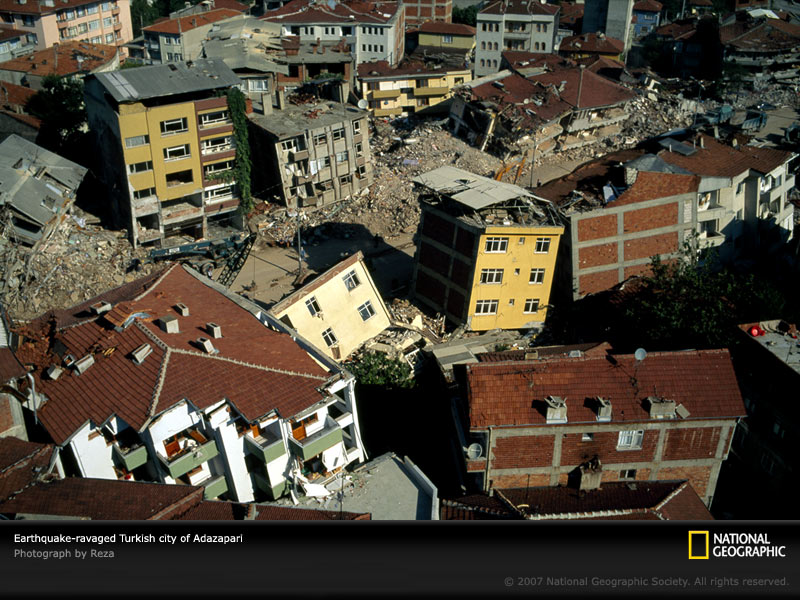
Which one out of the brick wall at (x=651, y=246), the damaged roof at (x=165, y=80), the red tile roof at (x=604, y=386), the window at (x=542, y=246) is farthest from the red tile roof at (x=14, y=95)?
the red tile roof at (x=604, y=386)

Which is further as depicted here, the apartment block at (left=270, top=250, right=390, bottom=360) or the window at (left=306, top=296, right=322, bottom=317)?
the window at (left=306, top=296, right=322, bottom=317)

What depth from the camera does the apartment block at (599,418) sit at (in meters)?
24.2

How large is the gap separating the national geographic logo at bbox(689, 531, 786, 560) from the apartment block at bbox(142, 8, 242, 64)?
77270 mm

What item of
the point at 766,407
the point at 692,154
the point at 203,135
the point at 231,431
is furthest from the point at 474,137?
the point at 231,431

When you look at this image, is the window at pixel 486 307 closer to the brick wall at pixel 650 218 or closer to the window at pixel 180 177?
the brick wall at pixel 650 218

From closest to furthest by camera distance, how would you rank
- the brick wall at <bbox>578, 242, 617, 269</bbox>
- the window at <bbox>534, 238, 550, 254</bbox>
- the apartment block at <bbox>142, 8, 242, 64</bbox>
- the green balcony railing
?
the green balcony railing → the window at <bbox>534, 238, 550, 254</bbox> → the brick wall at <bbox>578, 242, 617, 269</bbox> → the apartment block at <bbox>142, 8, 242, 64</bbox>

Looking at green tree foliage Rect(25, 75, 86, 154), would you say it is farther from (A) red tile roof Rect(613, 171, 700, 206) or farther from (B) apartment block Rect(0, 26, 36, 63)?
(A) red tile roof Rect(613, 171, 700, 206)

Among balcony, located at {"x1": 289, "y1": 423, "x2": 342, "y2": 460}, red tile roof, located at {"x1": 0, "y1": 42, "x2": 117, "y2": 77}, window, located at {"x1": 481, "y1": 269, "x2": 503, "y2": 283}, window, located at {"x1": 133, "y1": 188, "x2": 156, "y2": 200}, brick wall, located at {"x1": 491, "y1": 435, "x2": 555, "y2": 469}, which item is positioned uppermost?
red tile roof, located at {"x1": 0, "y1": 42, "x2": 117, "y2": 77}

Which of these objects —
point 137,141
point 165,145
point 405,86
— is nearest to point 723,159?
point 405,86

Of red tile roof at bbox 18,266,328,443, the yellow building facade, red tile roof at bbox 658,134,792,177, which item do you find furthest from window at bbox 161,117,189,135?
red tile roof at bbox 658,134,792,177

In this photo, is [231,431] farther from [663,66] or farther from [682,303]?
[663,66]

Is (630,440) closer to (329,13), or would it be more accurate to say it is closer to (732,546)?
(732,546)

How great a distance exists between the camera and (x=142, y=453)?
22062mm

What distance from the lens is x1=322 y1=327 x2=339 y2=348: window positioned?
3184cm
